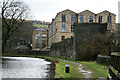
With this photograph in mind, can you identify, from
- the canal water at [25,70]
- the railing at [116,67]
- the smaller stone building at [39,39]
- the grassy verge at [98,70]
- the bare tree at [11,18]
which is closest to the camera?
the railing at [116,67]

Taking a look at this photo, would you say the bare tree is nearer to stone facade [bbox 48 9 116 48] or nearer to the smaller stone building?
stone facade [bbox 48 9 116 48]

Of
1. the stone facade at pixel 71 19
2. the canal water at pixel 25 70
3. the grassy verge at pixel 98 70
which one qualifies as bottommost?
the canal water at pixel 25 70

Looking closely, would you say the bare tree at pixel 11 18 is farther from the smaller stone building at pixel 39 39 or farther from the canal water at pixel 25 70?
the smaller stone building at pixel 39 39

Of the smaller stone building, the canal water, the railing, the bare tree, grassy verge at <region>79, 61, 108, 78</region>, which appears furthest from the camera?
the smaller stone building

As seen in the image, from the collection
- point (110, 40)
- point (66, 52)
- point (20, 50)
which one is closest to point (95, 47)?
point (110, 40)

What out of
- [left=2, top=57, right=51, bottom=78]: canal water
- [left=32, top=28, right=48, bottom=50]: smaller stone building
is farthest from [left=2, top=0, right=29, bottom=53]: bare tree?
[left=32, top=28, right=48, bottom=50]: smaller stone building

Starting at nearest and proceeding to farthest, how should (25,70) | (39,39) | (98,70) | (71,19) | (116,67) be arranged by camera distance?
(116,67)
(98,70)
(25,70)
(71,19)
(39,39)

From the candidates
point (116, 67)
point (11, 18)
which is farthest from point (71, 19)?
point (116, 67)

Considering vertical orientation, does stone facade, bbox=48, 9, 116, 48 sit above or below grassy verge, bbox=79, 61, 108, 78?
above

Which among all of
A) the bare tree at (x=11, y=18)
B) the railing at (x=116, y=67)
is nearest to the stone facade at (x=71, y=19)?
the bare tree at (x=11, y=18)

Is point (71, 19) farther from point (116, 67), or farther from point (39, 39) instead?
point (116, 67)

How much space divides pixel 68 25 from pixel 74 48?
70.4 ft

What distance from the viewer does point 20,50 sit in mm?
70812

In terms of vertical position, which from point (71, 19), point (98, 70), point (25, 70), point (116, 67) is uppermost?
point (71, 19)
